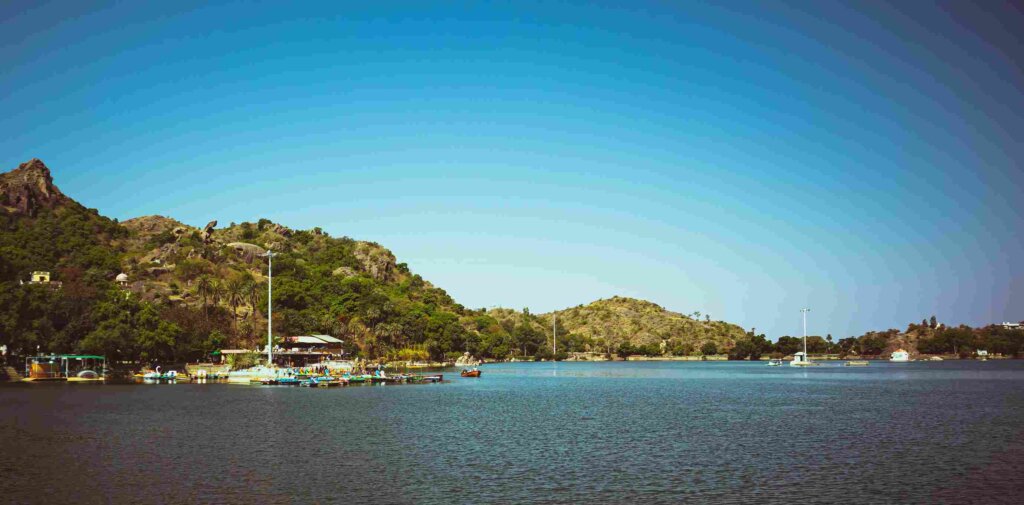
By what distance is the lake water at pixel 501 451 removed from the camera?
31.9m

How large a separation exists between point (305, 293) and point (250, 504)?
6371 inches

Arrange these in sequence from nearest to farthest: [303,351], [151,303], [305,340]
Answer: [151,303] < [303,351] < [305,340]

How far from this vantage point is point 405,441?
156 feet

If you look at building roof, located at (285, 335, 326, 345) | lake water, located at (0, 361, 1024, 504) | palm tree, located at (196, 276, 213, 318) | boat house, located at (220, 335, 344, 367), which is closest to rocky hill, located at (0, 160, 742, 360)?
palm tree, located at (196, 276, 213, 318)

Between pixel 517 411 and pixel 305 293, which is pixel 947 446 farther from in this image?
pixel 305 293

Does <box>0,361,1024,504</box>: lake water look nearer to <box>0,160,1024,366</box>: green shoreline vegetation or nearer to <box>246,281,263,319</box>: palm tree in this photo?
<box>0,160,1024,366</box>: green shoreline vegetation

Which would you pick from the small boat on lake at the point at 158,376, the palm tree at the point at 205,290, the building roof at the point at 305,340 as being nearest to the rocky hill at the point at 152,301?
the palm tree at the point at 205,290

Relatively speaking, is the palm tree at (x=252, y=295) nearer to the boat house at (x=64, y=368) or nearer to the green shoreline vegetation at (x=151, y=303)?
the green shoreline vegetation at (x=151, y=303)

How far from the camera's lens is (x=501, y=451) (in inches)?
1713

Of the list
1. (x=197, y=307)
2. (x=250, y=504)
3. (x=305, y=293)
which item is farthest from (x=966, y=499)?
(x=305, y=293)

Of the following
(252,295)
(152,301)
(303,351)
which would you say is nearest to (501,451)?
(303,351)

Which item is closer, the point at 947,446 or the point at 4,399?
the point at 947,446

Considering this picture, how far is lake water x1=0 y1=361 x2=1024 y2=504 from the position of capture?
3194 cm

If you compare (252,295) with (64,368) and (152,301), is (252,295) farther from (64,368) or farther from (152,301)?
(64,368)
